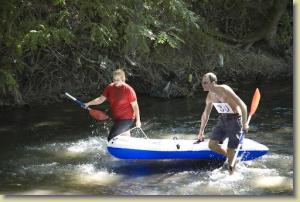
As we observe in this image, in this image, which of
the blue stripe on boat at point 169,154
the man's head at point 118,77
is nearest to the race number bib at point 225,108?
the blue stripe on boat at point 169,154

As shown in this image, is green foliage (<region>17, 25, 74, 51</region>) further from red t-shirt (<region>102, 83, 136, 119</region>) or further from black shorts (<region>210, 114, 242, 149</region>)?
black shorts (<region>210, 114, 242, 149</region>)

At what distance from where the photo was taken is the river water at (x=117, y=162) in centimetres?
743

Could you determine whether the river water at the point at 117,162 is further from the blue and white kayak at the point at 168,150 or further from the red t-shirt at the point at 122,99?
the red t-shirt at the point at 122,99

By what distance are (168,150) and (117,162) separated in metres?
0.87

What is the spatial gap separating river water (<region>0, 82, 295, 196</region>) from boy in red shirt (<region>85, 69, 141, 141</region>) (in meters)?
0.67

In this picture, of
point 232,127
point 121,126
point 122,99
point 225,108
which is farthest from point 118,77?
point 232,127

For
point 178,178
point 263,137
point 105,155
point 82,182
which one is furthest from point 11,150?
point 263,137

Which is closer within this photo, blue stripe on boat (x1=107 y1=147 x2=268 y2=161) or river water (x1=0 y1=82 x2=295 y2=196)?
river water (x1=0 y1=82 x2=295 y2=196)

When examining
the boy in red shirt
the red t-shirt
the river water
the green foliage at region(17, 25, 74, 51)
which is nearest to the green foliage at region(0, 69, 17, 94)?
the green foliage at region(17, 25, 74, 51)

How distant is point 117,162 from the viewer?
28.5 ft

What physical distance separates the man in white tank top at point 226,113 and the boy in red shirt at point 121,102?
44.5 inches

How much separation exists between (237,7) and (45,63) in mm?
7139

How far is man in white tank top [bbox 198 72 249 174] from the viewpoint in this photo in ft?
23.9

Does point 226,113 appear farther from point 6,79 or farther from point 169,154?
point 6,79
